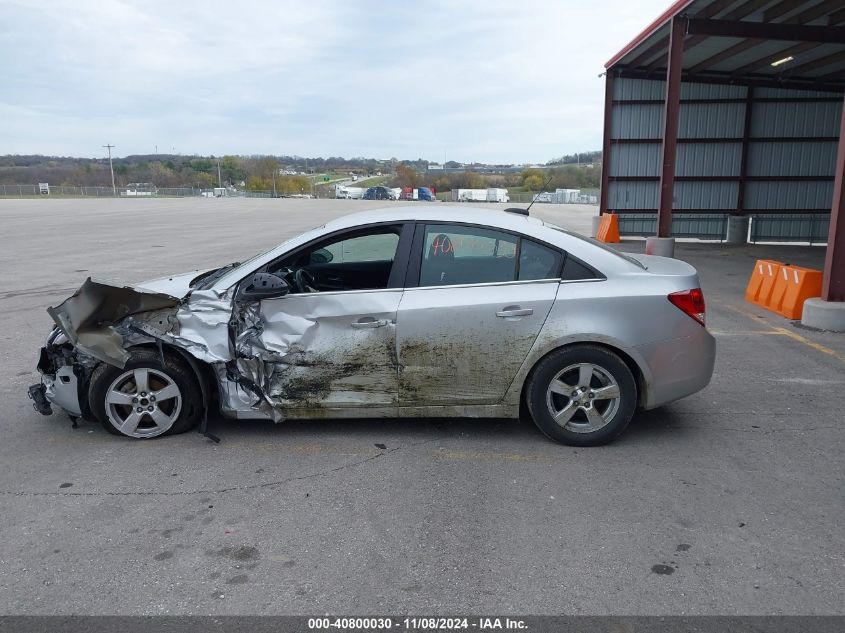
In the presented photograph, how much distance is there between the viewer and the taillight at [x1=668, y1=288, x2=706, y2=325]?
4.57m

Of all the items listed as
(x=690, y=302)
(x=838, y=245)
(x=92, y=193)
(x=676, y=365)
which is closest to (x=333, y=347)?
(x=676, y=365)

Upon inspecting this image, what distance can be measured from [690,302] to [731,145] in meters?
19.3

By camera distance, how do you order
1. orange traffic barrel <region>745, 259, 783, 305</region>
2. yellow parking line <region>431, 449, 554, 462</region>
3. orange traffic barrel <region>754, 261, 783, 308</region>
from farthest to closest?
orange traffic barrel <region>745, 259, 783, 305</region>
orange traffic barrel <region>754, 261, 783, 308</region>
yellow parking line <region>431, 449, 554, 462</region>

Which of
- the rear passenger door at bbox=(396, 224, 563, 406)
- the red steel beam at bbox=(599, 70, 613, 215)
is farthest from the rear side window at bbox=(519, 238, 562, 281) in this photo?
the red steel beam at bbox=(599, 70, 613, 215)

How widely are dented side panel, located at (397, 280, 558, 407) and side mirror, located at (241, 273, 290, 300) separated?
2.63ft

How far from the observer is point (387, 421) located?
203 inches

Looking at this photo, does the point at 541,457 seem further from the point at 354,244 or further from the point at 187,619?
the point at 187,619

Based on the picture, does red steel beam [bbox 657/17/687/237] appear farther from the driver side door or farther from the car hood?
the car hood

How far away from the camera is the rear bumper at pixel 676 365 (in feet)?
15.0

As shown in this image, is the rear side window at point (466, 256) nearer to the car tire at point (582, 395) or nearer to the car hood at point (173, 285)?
the car tire at point (582, 395)

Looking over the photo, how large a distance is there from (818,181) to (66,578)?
2345cm

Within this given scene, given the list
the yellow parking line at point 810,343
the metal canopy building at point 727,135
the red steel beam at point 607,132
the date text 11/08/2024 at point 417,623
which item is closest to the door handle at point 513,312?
the date text 11/08/2024 at point 417,623

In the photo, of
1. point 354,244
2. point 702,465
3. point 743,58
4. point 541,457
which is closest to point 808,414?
point 702,465

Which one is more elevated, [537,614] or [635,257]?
[635,257]
